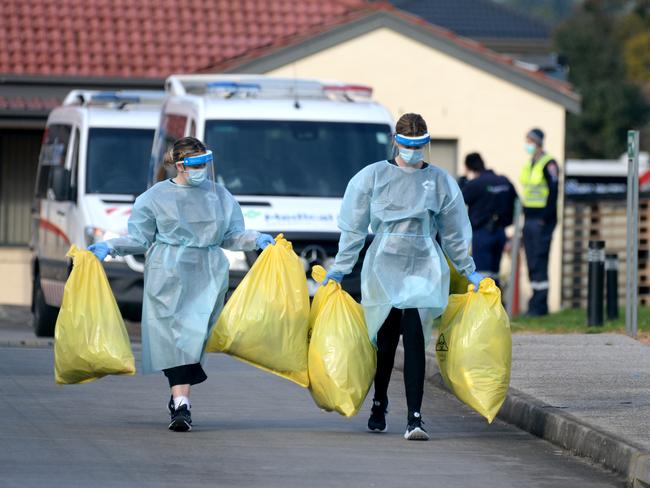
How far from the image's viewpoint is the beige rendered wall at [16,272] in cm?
2430

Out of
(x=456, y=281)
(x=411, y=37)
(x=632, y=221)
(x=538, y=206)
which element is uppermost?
(x=411, y=37)

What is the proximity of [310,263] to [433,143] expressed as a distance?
11.4 m

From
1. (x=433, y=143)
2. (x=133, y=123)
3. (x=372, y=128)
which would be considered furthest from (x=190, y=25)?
(x=372, y=128)

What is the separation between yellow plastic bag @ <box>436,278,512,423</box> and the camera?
9109mm

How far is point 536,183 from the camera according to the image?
56.2ft

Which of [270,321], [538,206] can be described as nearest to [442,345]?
[270,321]

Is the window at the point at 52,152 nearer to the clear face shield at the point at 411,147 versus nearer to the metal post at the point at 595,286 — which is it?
the metal post at the point at 595,286

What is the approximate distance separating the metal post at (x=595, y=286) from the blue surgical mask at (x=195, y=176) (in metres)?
7.17

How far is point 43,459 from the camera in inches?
316

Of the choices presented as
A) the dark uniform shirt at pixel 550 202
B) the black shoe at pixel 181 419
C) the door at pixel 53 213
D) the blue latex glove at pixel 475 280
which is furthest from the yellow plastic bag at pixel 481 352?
the dark uniform shirt at pixel 550 202

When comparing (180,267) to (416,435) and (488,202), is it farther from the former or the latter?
(488,202)

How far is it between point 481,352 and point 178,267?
5.53ft

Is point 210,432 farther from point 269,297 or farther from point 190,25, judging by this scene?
point 190,25

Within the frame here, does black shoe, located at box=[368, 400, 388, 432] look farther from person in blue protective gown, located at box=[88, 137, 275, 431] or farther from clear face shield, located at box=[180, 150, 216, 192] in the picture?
clear face shield, located at box=[180, 150, 216, 192]
